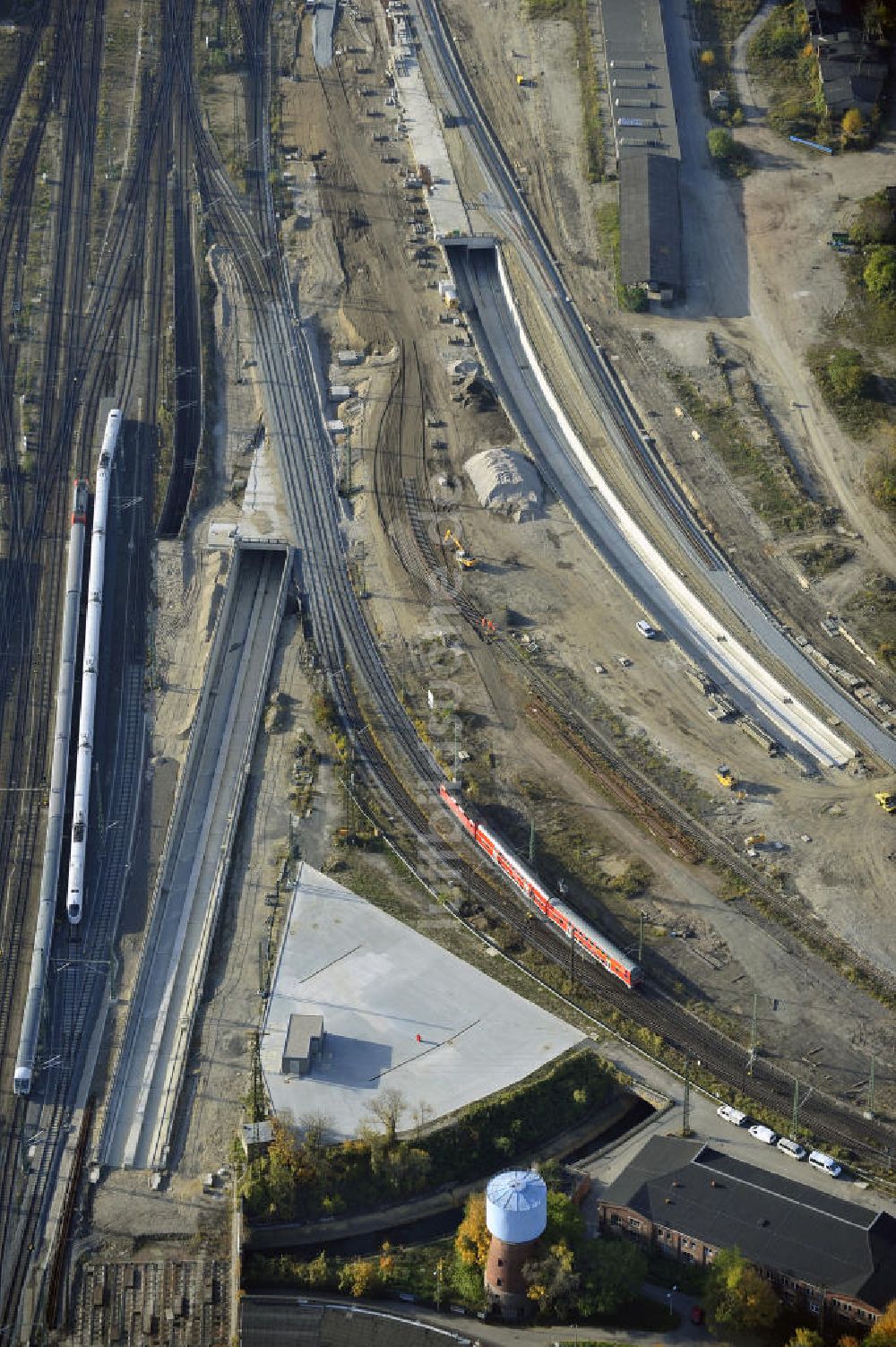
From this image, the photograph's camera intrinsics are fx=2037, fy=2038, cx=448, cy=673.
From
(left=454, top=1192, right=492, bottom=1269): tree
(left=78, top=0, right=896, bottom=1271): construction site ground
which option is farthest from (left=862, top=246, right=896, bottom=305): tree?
(left=454, top=1192, right=492, bottom=1269): tree

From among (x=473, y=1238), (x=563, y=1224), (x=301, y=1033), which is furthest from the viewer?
(x=301, y=1033)

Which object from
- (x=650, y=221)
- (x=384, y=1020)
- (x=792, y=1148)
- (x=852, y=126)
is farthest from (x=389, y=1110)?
(x=852, y=126)

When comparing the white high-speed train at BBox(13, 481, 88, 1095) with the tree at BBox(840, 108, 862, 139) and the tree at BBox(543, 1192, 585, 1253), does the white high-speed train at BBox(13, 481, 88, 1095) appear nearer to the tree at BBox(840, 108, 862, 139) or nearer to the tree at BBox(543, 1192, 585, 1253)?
the tree at BBox(543, 1192, 585, 1253)

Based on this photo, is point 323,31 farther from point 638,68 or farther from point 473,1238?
point 473,1238

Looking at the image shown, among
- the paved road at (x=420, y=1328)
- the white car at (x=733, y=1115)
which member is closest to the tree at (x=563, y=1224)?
the paved road at (x=420, y=1328)

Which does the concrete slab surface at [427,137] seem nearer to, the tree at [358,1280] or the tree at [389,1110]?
the tree at [389,1110]

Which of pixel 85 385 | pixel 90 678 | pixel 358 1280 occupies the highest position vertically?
pixel 85 385

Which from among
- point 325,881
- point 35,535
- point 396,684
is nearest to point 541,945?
point 325,881
